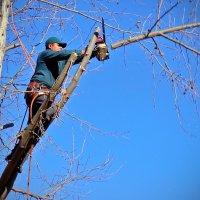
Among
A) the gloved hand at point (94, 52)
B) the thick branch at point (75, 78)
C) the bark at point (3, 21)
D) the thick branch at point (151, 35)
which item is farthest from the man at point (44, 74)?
the bark at point (3, 21)

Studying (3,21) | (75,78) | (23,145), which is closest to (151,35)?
(75,78)

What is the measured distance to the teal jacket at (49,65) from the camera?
379 cm

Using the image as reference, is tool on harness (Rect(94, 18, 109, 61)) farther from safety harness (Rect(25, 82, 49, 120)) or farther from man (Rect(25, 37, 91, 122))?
safety harness (Rect(25, 82, 49, 120))

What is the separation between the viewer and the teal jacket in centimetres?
379

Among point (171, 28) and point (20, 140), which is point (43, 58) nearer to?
point (20, 140)

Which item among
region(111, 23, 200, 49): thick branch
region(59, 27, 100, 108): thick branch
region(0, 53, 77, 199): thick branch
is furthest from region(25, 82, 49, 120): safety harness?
region(111, 23, 200, 49): thick branch

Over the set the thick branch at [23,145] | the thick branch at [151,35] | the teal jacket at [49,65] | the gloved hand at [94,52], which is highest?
the thick branch at [151,35]

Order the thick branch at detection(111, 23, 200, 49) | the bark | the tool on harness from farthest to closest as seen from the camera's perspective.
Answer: the bark, the tool on harness, the thick branch at detection(111, 23, 200, 49)

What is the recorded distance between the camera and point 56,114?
3299mm

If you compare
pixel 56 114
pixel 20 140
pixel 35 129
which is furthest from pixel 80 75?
pixel 20 140

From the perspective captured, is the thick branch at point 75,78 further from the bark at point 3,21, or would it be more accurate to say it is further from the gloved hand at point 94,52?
the bark at point 3,21

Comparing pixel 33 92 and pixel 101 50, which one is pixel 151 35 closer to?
pixel 101 50

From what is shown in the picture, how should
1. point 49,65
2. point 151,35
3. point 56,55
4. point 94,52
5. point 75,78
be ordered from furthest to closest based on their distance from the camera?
point 49,65, point 56,55, point 94,52, point 151,35, point 75,78

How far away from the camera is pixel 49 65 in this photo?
3998 millimetres
